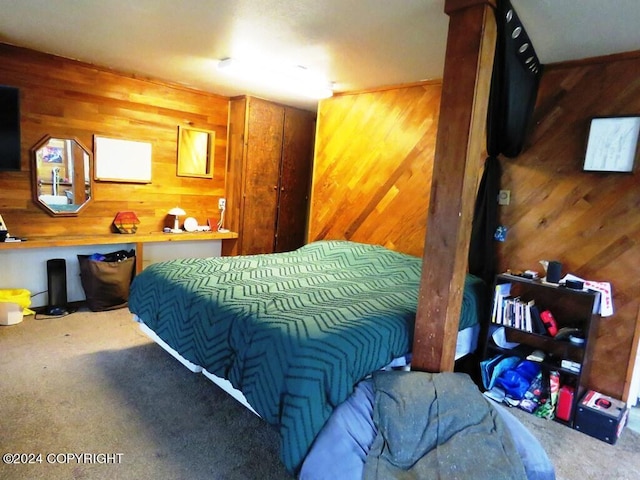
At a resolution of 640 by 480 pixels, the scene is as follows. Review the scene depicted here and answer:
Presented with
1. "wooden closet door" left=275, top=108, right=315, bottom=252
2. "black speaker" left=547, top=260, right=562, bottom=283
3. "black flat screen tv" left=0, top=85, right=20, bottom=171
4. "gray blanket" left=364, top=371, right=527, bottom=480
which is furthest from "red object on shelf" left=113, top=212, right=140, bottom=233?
"black speaker" left=547, top=260, right=562, bottom=283

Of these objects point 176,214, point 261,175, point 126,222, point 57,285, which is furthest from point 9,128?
point 261,175

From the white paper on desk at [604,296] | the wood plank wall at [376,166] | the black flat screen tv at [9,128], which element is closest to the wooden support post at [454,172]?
the white paper on desk at [604,296]

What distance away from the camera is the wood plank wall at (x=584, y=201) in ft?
8.07

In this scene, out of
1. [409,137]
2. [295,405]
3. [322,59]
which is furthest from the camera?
[409,137]

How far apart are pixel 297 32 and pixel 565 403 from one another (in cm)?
281

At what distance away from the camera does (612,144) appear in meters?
2.47

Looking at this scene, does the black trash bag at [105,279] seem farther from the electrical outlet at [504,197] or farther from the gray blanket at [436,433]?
the electrical outlet at [504,197]

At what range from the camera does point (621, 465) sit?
2.11 meters

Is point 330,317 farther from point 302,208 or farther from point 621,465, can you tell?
point 302,208

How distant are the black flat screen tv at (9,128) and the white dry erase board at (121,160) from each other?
2.02ft

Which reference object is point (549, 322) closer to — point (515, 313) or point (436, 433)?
point (515, 313)

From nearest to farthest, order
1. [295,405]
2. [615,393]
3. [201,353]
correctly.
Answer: [295,405] < [201,353] < [615,393]

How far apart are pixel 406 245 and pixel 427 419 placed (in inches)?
81.5

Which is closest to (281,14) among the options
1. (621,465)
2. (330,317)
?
(330,317)
